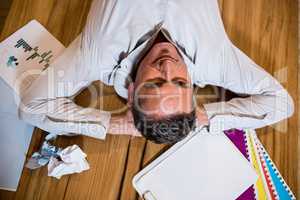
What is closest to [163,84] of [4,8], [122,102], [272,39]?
[122,102]

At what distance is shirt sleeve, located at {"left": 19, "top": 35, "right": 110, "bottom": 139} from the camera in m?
0.84

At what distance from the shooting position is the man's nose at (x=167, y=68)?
76 centimetres

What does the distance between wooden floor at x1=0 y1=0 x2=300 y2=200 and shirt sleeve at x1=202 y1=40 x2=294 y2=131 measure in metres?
0.07

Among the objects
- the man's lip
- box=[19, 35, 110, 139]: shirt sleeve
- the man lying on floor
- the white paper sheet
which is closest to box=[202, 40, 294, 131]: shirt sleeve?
the man lying on floor

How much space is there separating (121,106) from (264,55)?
455 millimetres

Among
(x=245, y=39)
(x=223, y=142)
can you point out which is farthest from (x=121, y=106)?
(x=245, y=39)

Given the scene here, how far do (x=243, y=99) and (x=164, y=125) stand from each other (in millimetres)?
274

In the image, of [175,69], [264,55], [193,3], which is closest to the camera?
[175,69]

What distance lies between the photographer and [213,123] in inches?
34.2

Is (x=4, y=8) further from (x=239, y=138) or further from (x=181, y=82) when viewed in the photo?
(x=239, y=138)

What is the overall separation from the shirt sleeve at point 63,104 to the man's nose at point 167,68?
0.19 m

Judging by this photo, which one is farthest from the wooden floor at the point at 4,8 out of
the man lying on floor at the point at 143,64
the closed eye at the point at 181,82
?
the closed eye at the point at 181,82

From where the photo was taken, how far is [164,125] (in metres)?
0.73

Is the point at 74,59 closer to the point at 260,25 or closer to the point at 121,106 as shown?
the point at 121,106
